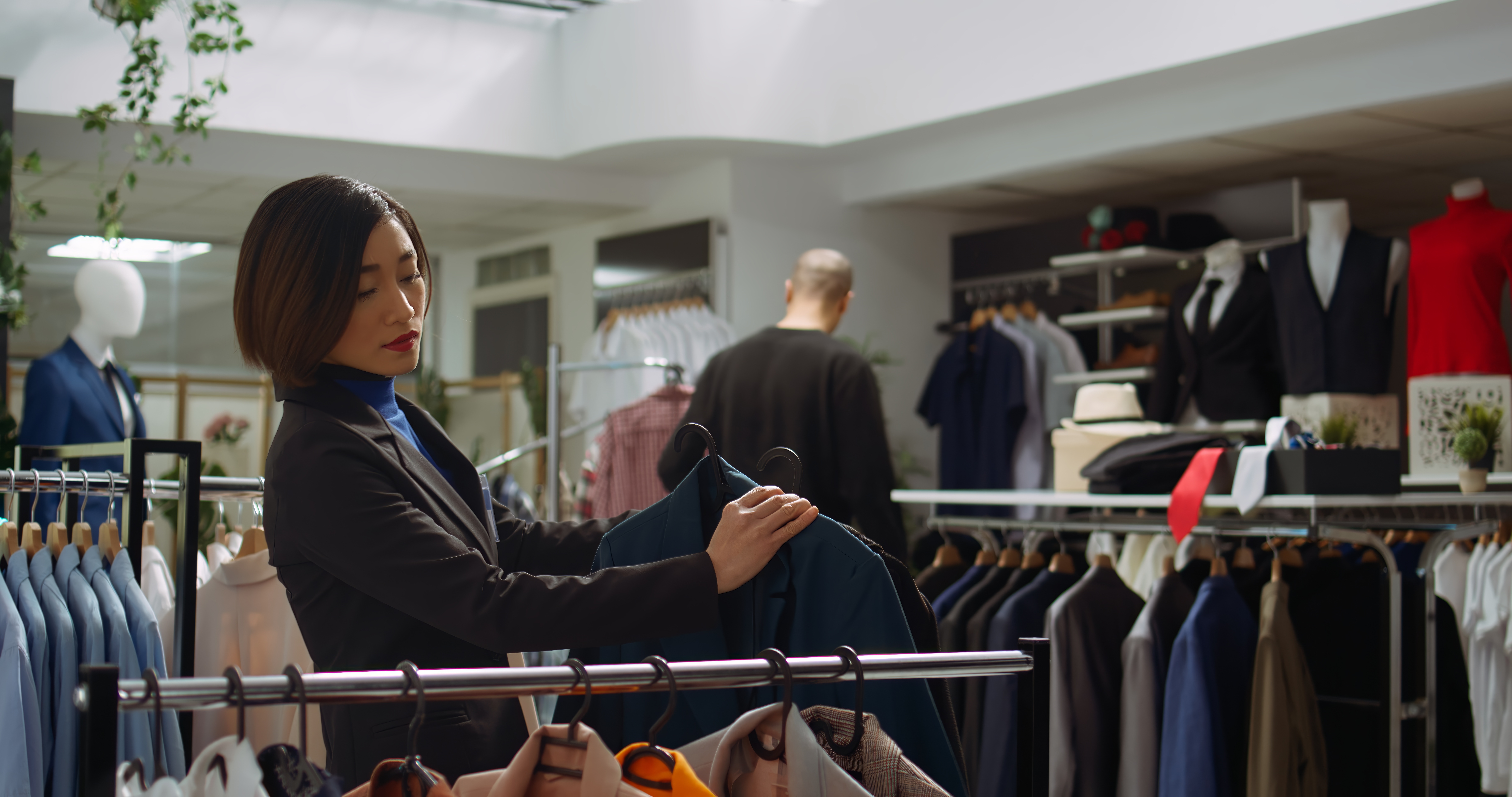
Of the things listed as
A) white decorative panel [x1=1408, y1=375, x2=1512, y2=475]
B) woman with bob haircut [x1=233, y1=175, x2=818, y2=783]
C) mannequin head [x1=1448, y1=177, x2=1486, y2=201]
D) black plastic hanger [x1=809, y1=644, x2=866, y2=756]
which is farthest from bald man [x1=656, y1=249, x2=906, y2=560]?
mannequin head [x1=1448, y1=177, x2=1486, y2=201]

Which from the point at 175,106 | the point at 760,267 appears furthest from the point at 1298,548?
the point at 175,106

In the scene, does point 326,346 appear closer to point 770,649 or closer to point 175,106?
point 770,649

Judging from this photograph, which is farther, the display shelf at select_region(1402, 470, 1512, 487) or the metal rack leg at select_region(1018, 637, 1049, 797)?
the display shelf at select_region(1402, 470, 1512, 487)

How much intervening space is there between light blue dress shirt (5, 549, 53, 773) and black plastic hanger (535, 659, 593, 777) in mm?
1172

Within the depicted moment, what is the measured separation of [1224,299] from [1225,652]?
10.2 feet

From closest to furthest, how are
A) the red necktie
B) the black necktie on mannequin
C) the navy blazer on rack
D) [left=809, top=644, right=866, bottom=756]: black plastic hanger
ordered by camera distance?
[left=809, top=644, right=866, bottom=756]: black plastic hanger → the navy blazer on rack → the red necktie → the black necktie on mannequin

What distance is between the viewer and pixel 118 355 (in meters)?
6.80

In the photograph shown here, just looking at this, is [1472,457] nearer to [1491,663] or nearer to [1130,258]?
[1491,663]

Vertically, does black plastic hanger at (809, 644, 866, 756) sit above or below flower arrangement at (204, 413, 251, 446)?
below

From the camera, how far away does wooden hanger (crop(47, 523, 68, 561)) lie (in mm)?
2135

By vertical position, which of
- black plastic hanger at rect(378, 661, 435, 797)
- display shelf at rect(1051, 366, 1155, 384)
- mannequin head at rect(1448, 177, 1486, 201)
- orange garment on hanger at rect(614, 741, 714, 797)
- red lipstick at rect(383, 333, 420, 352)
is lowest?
orange garment on hanger at rect(614, 741, 714, 797)

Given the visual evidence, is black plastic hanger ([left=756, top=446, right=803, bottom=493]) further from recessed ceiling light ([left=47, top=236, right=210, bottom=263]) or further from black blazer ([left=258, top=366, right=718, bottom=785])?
recessed ceiling light ([left=47, top=236, right=210, bottom=263])

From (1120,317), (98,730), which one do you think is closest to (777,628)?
(98,730)

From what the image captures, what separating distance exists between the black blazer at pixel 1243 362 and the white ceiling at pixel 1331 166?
0.59 m
